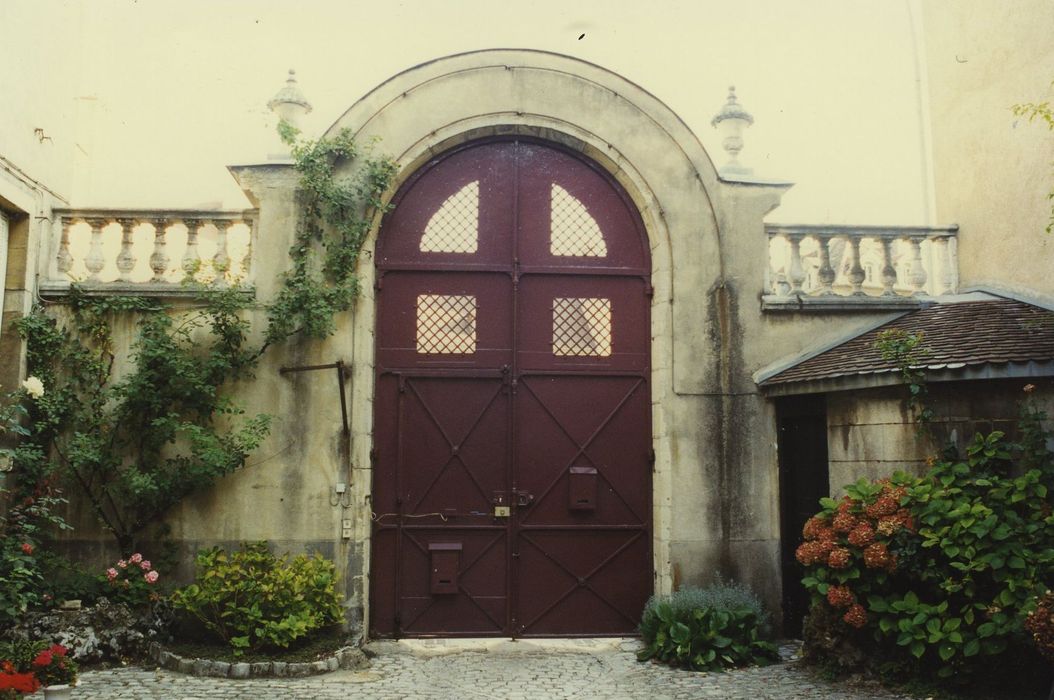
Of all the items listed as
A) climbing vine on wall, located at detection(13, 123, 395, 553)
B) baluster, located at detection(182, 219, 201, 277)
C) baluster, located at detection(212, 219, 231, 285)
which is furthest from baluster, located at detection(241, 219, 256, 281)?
baluster, located at detection(182, 219, 201, 277)

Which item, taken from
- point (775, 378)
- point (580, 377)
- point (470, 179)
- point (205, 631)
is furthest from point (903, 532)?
point (205, 631)

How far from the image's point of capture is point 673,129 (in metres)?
9.30

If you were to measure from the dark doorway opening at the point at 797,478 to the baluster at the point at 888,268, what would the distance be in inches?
62.7

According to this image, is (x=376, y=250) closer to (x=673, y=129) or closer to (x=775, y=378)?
(x=673, y=129)

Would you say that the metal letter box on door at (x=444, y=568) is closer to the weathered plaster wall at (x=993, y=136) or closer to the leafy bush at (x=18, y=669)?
the leafy bush at (x=18, y=669)

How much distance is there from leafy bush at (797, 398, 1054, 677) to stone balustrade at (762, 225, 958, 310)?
2302 millimetres

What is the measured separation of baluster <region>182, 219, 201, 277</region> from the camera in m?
8.66

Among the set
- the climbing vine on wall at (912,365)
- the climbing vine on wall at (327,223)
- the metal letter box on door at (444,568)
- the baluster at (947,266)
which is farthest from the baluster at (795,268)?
the metal letter box on door at (444,568)

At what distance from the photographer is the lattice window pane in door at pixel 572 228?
940 centimetres

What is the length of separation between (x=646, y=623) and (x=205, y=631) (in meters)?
4.06

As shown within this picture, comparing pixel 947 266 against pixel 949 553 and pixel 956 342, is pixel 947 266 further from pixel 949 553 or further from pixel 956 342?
pixel 949 553

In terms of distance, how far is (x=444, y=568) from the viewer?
28.8 ft

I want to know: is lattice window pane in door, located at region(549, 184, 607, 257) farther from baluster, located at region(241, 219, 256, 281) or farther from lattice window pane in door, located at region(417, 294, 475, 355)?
baluster, located at region(241, 219, 256, 281)

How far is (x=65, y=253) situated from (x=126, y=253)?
24.6 inches
